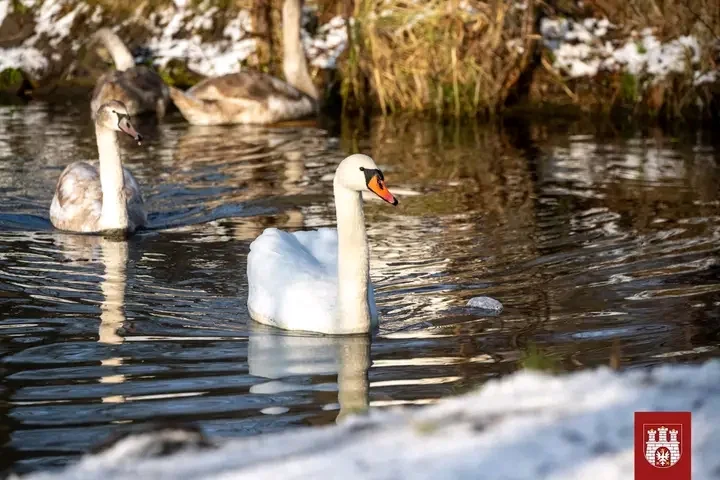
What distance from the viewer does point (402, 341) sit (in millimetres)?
7840

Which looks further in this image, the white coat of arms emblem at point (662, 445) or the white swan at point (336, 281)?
the white swan at point (336, 281)

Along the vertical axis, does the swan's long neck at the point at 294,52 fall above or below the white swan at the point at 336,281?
above

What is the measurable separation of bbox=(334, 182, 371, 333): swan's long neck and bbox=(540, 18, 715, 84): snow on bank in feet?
36.3

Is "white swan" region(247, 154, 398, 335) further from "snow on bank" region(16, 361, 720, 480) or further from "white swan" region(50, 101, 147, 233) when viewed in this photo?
"white swan" region(50, 101, 147, 233)

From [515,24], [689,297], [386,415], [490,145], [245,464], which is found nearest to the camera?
[245,464]

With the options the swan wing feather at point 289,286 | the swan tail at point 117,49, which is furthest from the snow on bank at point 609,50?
the swan wing feather at point 289,286

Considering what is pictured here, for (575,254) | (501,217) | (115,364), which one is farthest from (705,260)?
(115,364)

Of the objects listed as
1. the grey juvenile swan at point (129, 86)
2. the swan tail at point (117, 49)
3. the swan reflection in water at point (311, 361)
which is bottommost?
the swan reflection in water at point (311, 361)

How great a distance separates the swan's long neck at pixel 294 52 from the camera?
1984cm

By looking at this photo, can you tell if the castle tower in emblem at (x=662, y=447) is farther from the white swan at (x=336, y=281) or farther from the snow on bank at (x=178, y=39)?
the snow on bank at (x=178, y=39)

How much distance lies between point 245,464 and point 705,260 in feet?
18.9

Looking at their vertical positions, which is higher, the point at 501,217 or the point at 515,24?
the point at 515,24

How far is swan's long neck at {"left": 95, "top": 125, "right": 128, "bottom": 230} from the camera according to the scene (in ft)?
37.9

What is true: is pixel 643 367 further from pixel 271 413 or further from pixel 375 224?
pixel 375 224
